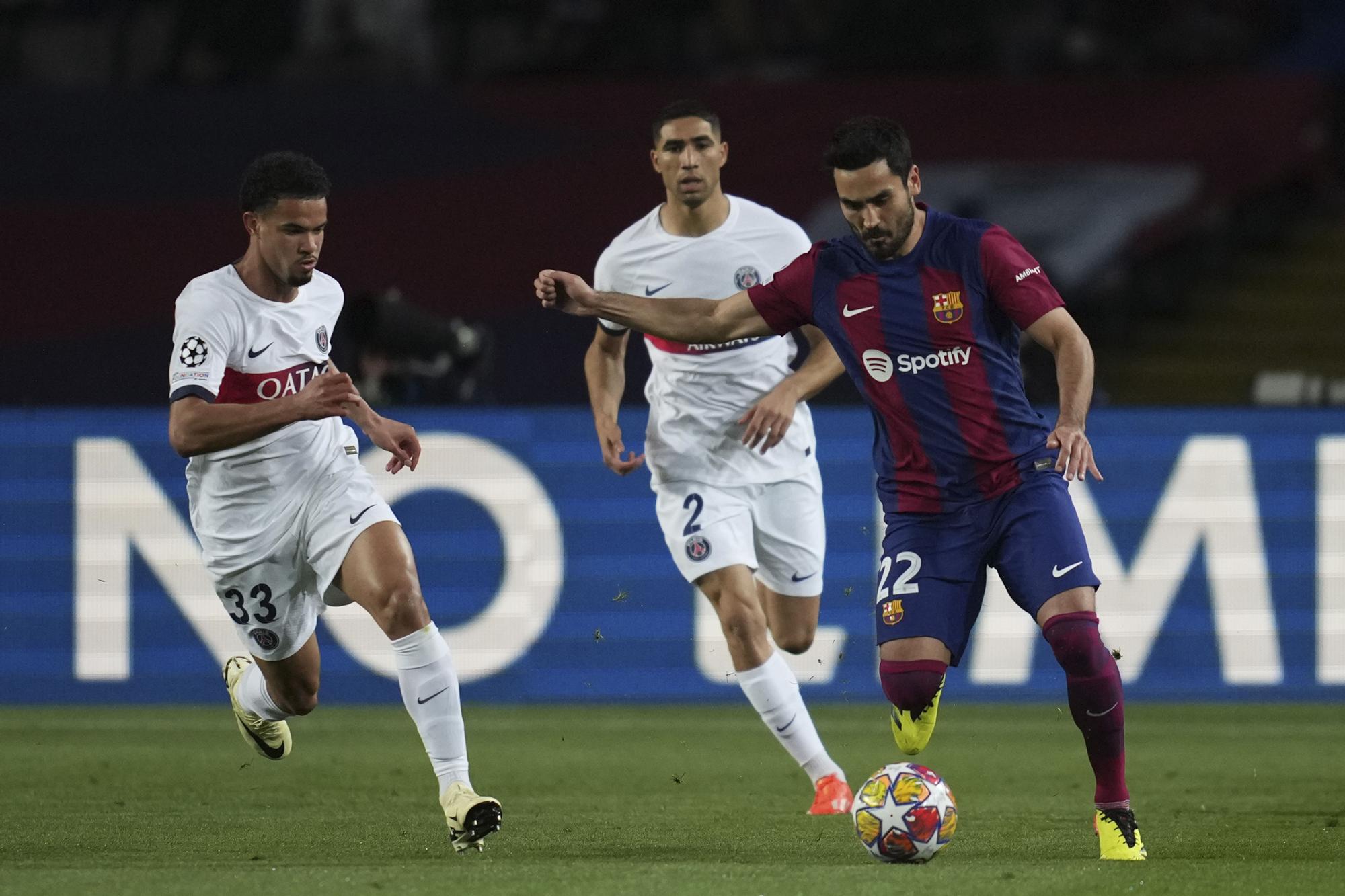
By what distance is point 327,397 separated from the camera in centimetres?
575

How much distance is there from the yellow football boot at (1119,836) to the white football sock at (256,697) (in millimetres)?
2996

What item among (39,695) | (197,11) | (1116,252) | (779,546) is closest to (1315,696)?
(779,546)

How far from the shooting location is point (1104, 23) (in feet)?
50.3

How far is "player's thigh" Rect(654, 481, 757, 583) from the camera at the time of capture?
744 cm

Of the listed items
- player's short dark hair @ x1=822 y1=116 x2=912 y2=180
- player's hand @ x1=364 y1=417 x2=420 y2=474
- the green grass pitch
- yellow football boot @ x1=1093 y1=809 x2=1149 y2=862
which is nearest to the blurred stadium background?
the green grass pitch

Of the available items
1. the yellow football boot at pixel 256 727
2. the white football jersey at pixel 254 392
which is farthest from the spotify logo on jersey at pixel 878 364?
the yellow football boot at pixel 256 727

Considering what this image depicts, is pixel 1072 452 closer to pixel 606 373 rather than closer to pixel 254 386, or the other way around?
pixel 254 386

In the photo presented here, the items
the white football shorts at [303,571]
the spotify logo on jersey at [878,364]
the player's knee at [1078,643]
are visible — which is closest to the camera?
the player's knee at [1078,643]

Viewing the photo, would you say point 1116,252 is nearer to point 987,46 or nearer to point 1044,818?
point 987,46

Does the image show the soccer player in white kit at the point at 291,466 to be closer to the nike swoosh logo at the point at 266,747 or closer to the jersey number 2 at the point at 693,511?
the nike swoosh logo at the point at 266,747

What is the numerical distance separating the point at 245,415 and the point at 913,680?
6.79 feet

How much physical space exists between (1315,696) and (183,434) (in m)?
6.46

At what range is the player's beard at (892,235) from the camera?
5.95 m

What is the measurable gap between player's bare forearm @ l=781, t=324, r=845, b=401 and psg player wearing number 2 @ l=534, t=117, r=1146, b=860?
1103 millimetres
